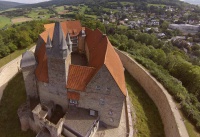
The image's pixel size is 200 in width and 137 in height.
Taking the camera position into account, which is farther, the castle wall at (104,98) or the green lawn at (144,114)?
the green lawn at (144,114)

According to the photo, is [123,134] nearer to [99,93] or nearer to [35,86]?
[99,93]

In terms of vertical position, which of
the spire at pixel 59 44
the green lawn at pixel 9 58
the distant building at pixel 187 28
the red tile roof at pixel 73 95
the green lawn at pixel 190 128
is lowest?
the distant building at pixel 187 28

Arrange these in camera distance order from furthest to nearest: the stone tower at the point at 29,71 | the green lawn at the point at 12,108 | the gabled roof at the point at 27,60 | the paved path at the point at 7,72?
the paved path at the point at 7,72, the green lawn at the point at 12,108, the stone tower at the point at 29,71, the gabled roof at the point at 27,60

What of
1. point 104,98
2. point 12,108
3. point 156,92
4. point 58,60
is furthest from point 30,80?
point 156,92

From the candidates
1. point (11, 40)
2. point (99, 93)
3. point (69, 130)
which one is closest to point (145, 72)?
point (99, 93)

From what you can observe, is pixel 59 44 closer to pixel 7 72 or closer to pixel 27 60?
pixel 27 60

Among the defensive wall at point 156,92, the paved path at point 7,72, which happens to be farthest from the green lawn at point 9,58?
the defensive wall at point 156,92

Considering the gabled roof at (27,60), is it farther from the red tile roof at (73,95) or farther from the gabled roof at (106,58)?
the gabled roof at (106,58)
